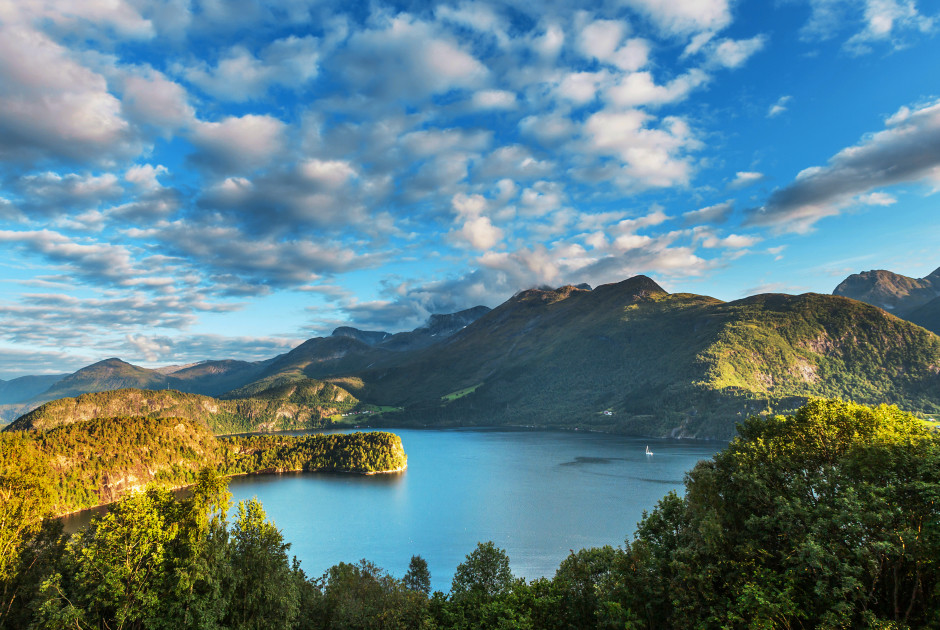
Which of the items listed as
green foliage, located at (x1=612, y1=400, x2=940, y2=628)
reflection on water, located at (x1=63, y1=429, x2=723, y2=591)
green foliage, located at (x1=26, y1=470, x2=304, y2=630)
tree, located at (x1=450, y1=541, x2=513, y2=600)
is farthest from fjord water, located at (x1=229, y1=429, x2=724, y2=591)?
green foliage, located at (x1=612, y1=400, x2=940, y2=628)

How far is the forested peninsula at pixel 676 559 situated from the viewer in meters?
21.1

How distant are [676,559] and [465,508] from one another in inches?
4225

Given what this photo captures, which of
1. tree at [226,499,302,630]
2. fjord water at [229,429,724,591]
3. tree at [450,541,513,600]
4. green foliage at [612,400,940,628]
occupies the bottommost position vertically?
fjord water at [229,429,724,591]

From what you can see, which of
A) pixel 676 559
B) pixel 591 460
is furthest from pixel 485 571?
pixel 591 460

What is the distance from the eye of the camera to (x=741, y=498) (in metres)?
30.0

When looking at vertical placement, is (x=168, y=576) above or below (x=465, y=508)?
above

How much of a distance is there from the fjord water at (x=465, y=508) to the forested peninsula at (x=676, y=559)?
41.9 meters

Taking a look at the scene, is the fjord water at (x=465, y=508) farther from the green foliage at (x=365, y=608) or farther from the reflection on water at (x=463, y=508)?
the green foliage at (x=365, y=608)

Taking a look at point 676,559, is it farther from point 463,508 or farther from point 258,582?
point 463,508

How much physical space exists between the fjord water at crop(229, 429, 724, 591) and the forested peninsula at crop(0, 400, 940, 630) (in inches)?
1650

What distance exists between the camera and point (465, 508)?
418 ft

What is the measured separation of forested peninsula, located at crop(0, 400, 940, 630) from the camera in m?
21.1

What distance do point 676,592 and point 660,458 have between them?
178m

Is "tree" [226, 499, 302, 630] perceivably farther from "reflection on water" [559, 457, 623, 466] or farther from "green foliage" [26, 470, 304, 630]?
"reflection on water" [559, 457, 623, 466]
